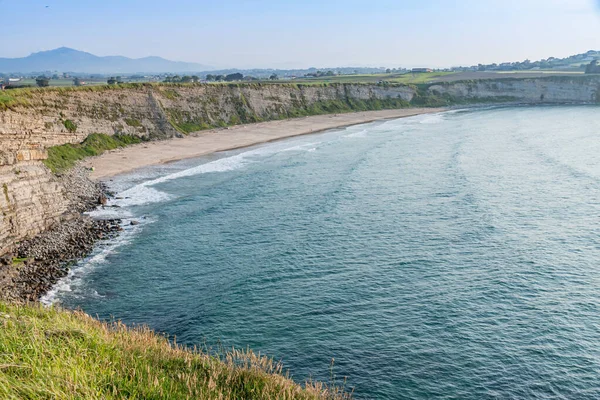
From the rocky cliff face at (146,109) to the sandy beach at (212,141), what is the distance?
3.85m

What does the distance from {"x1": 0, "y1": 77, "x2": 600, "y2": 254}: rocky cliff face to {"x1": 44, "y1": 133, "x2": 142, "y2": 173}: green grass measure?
125 cm

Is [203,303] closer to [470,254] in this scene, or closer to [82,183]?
[470,254]

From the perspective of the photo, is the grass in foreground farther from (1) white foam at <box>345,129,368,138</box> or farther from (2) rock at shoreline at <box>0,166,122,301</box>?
(1) white foam at <box>345,129,368,138</box>

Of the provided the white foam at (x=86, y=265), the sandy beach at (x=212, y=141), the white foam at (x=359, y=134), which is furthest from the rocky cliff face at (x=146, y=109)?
the white foam at (x=359, y=134)

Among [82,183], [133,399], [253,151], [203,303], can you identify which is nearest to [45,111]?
[82,183]

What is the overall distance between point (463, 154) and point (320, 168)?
23.1 m

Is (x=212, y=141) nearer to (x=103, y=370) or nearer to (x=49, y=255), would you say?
(x=49, y=255)

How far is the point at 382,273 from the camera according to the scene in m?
32.1

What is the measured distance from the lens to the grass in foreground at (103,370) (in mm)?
12984

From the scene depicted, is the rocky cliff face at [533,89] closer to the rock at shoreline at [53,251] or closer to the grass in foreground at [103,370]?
the rock at shoreline at [53,251]

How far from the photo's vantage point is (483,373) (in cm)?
2192

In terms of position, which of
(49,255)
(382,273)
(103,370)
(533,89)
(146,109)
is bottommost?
(382,273)

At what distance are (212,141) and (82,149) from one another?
25158 mm

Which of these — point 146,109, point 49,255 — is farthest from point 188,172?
point 49,255
